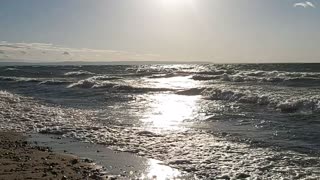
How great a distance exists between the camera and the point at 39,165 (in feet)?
30.8

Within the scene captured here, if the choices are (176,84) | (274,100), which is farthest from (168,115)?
(176,84)

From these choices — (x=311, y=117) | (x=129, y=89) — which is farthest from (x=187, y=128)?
(x=129, y=89)

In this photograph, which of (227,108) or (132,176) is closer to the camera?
(132,176)

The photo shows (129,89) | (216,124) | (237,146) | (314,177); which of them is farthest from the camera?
(129,89)

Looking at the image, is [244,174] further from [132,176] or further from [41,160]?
[41,160]

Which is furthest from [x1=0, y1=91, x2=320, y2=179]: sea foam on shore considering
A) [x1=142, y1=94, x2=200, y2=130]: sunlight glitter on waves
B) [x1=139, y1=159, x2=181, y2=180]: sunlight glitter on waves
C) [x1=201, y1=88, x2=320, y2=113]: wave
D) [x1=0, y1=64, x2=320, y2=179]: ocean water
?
[x1=201, y1=88, x2=320, y2=113]: wave

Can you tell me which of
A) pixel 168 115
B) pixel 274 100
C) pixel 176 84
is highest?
pixel 274 100

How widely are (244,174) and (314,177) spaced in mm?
1374

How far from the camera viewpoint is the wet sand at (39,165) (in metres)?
8.59

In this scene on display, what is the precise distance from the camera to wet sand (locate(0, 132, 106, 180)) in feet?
28.2

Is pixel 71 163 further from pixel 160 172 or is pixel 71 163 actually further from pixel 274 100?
pixel 274 100

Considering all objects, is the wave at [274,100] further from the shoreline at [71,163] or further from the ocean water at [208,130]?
the shoreline at [71,163]

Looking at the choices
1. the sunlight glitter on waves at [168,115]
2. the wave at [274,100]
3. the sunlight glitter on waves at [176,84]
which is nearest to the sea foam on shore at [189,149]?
the sunlight glitter on waves at [168,115]

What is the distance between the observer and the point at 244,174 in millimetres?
8891
